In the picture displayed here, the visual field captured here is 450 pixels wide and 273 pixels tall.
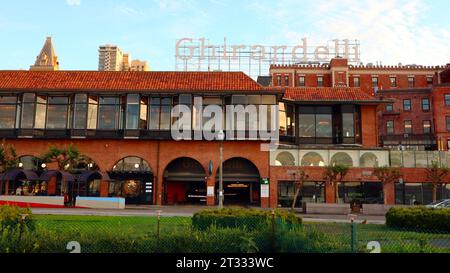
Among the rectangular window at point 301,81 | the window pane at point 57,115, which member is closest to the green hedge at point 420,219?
the window pane at point 57,115

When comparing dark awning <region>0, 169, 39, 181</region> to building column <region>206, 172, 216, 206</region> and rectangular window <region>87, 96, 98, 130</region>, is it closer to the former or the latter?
rectangular window <region>87, 96, 98, 130</region>

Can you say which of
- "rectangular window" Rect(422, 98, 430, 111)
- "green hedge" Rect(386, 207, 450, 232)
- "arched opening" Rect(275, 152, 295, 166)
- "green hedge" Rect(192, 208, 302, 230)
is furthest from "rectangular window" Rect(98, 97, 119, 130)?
"rectangular window" Rect(422, 98, 430, 111)

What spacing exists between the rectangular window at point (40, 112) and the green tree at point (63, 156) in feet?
14.8

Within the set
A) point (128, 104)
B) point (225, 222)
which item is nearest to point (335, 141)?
point (128, 104)

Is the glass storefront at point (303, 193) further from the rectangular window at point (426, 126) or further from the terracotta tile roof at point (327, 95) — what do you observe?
the rectangular window at point (426, 126)

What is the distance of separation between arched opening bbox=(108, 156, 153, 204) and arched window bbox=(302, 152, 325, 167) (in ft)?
51.6

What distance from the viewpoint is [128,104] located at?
4350 cm

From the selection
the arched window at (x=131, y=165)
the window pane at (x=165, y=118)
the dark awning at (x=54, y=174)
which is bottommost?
the dark awning at (x=54, y=174)

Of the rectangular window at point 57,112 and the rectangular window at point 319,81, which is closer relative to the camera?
the rectangular window at point 57,112

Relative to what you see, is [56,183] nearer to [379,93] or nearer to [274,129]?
[274,129]

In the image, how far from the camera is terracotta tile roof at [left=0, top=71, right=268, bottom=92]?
1722 inches

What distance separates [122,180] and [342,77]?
51152mm

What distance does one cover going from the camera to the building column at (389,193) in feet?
137

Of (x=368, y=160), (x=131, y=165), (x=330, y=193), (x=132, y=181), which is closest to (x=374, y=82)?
(x=368, y=160)
